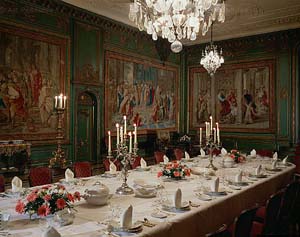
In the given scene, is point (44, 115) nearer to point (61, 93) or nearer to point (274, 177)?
point (61, 93)


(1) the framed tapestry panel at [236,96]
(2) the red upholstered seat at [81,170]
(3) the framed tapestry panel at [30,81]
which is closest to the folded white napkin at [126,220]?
(2) the red upholstered seat at [81,170]

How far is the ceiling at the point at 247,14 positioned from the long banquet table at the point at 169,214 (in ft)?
18.3

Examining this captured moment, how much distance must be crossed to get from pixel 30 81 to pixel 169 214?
6.04m

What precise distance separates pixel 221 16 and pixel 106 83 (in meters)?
4.91

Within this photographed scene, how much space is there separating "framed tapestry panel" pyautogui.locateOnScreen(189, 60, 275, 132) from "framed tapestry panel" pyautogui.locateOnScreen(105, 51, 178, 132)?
101cm

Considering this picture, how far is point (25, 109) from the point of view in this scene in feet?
25.3

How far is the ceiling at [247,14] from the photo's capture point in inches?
344

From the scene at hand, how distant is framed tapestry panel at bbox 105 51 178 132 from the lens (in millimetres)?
10062

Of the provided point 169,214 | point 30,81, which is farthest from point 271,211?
point 30,81

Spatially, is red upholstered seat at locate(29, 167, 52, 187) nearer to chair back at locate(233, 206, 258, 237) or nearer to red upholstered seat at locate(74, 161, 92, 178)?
red upholstered seat at locate(74, 161, 92, 178)

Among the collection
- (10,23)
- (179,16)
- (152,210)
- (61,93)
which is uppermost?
(10,23)

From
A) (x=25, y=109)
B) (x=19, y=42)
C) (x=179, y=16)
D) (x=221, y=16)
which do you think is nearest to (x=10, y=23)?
(x=19, y=42)

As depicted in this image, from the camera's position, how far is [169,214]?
304 centimetres

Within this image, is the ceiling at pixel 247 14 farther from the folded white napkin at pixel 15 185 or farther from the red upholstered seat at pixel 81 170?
the folded white napkin at pixel 15 185
